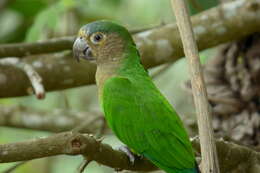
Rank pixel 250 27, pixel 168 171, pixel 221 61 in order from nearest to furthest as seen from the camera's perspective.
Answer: pixel 168 171, pixel 250 27, pixel 221 61

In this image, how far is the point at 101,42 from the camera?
3.49m

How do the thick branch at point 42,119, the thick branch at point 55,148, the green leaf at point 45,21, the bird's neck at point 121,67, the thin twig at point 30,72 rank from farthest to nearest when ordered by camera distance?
the thick branch at point 42,119 < the green leaf at point 45,21 < the bird's neck at point 121,67 < the thin twig at point 30,72 < the thick branch at point 55,148

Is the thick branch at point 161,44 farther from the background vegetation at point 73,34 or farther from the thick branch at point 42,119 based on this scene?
the background vegetation at point 73,34

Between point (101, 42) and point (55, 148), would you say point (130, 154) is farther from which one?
point (101, 42)

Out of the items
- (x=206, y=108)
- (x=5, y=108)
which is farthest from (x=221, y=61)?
(x=206, y=108)

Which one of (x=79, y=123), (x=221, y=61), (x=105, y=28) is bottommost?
(x=79, y=123)

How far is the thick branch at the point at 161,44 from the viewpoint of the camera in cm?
347

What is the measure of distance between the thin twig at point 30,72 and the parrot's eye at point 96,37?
0.40 metres

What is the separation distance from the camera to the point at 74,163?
201 inches

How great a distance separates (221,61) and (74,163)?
5.81 ft

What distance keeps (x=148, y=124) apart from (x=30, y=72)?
71 centimetres

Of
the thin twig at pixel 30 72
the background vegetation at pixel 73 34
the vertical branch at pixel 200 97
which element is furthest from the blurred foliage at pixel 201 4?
the vertical branch at pixel 200 97

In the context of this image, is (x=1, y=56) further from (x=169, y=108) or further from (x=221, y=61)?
(x=221, y=61)

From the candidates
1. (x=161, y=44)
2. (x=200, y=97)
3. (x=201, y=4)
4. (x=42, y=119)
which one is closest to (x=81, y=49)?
(x=161, y=44)
